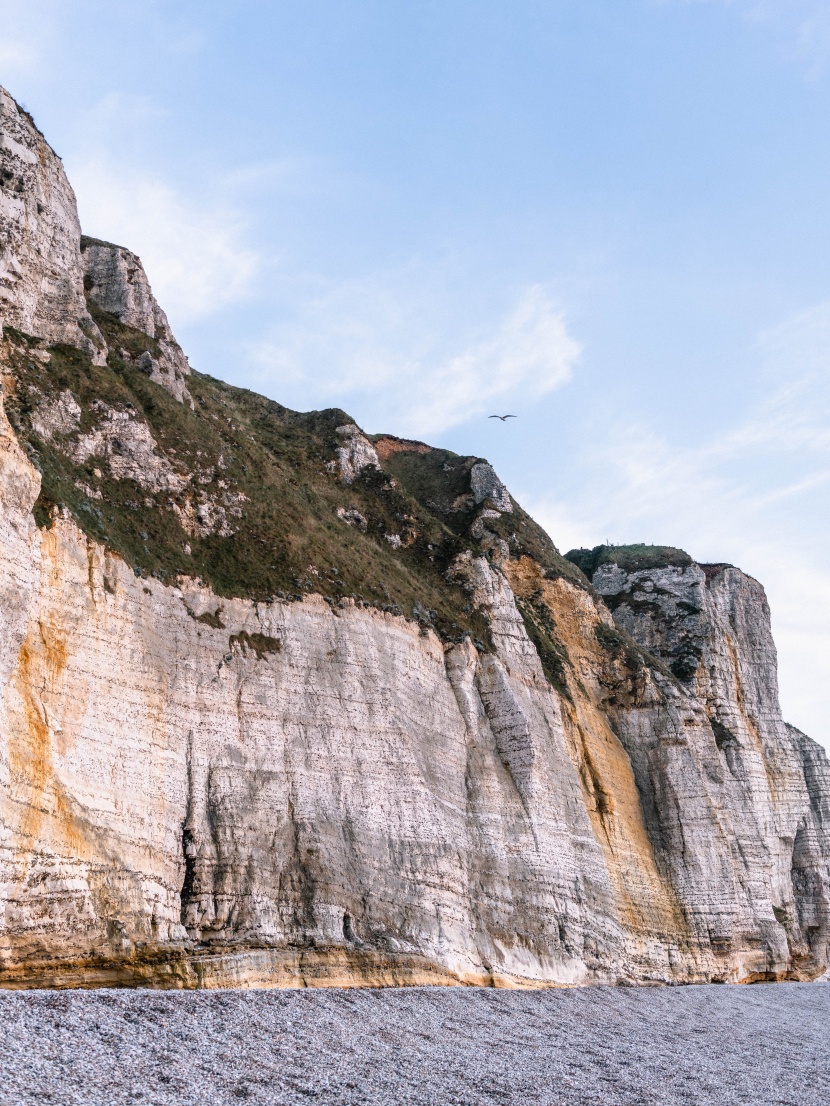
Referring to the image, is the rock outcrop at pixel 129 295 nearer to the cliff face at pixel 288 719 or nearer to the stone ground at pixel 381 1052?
the cliff face at pixel 288 719

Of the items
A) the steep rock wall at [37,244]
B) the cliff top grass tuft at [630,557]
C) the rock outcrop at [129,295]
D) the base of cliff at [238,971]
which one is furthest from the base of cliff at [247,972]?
the cliff top grass tuft at [630,557]

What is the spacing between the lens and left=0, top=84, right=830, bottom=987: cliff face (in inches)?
929

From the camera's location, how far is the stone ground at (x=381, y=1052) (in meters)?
15.7

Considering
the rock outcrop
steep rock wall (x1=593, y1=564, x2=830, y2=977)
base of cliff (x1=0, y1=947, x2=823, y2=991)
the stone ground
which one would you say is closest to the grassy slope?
the rock outcrop

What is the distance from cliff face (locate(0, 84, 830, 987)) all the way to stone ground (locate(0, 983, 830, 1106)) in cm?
265

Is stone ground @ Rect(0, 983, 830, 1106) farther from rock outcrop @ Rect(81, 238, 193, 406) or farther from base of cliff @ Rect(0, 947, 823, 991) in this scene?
rock outcrop @ Rect(81, 238, 193, 406)

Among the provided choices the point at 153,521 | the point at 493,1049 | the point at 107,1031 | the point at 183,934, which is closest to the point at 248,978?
the point at 183,934

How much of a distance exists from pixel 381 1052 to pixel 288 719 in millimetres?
11494

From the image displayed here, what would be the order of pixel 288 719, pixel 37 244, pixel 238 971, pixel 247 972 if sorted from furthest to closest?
pixel 37 244, pixel 288 719, pixel 247 972, pixel 238 971

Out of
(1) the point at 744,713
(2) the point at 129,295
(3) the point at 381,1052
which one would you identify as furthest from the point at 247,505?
(1) the point at 744,713

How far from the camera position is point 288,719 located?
30.8m

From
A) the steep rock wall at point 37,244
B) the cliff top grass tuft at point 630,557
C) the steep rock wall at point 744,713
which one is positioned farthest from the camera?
the cliff top grass tuft at point 630,557

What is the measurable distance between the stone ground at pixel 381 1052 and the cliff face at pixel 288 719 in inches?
104

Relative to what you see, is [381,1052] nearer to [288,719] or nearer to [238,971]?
[238,971]
